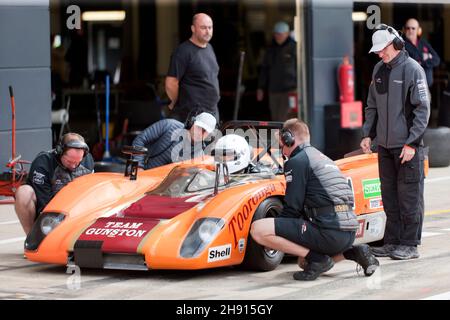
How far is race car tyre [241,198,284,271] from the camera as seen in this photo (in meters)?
9.02

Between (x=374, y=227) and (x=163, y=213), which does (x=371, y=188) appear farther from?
(x=163, y=213)

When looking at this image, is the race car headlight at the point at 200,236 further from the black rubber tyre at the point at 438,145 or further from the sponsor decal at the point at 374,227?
the black rubber tyre at the point at 438,145

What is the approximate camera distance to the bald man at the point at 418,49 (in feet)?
53.0

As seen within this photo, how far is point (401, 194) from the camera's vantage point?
31.8ft

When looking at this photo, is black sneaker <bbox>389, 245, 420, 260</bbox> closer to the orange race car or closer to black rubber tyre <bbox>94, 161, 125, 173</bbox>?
the orange race car

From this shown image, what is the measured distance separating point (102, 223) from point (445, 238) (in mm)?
3226

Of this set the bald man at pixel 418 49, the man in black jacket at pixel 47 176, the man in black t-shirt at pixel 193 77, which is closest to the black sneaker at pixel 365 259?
the man in black jacket at pixel 47 176

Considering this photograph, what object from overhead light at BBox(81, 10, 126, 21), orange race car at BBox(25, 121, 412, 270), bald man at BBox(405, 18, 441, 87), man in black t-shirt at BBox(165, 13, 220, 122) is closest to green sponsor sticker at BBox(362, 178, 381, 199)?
orange race car at BBox(25, 121, 412, 270)

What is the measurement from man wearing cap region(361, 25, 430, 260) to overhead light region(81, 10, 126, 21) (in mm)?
18652

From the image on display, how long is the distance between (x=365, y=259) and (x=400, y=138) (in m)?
1.28

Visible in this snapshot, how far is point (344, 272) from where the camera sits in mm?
9070

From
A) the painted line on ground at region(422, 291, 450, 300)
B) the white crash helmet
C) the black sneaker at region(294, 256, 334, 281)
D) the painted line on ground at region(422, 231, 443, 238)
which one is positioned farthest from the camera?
the painted line on ground at region(422, 231, 443, 238)

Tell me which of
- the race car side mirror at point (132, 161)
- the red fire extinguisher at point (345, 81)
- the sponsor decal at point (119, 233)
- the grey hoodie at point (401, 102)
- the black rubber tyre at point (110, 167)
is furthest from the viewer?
the red fire extinguisher at point (345, 81)

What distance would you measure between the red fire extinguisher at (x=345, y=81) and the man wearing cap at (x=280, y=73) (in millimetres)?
858
